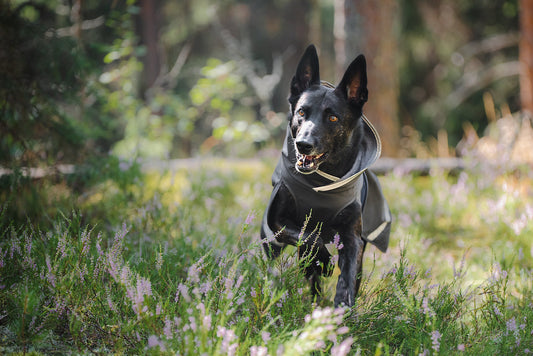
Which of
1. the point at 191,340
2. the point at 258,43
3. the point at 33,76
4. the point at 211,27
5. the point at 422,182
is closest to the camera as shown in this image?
the point at 191,340

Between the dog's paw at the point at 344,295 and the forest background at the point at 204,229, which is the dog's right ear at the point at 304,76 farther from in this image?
the dog's paw at the point at 344,295

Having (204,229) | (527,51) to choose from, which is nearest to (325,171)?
(204,229)

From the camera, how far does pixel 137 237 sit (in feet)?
11.0

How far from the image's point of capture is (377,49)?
6.42 meters

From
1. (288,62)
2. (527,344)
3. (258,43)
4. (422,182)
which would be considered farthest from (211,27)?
(527,344)

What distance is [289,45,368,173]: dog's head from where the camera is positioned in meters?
2.36

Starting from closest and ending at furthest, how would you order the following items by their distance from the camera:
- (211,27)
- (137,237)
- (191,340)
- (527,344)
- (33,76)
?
(191,340) < (527,344) < (137,237) < (33,76) < (211,27)

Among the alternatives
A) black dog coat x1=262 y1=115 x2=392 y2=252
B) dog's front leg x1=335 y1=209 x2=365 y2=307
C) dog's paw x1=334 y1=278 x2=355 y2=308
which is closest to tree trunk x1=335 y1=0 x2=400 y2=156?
black dog coat x1=262 y1=115 x2=392 y2=252

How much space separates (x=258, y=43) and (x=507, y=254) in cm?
1598

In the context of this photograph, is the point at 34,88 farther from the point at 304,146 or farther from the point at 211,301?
the point at 211,301

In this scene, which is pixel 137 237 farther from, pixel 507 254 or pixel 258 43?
pixel 258 43

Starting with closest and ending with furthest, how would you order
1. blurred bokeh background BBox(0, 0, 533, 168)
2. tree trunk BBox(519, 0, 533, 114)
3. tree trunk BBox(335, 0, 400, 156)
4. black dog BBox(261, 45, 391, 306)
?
1. black dog BBox(261, 45, 391, 306)
2. blurred bokeh background BBox(0, 0, 533, 168)
3. tree trunk BBox(335, 0, 400, 156)
4. tree trunk BBox(519, 0, 533, 114)

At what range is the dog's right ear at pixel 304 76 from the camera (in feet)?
8.67

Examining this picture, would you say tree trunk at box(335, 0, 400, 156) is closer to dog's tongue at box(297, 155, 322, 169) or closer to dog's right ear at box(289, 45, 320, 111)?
dog's right ear at box(289, 45, 320, 111)
